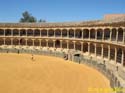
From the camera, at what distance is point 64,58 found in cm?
4569

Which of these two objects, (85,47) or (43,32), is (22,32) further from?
(85,47)

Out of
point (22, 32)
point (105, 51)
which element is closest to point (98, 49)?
point (105, 51)

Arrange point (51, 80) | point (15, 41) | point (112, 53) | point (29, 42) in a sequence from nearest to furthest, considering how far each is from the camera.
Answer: point (51, 80) < point (112, 53) < point (29, 42) < point (15, 41)

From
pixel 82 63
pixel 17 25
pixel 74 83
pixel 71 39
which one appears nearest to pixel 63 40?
pixel 71 39

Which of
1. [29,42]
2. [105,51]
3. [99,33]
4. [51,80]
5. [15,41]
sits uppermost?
[99,33]

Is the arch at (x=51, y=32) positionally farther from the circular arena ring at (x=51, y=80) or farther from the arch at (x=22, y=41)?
the circular arena ring at (x=51, y=80)

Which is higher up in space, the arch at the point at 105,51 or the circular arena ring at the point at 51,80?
the arch at the point at 105,51

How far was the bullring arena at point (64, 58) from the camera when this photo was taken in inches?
1021

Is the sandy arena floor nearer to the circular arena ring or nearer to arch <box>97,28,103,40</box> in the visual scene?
the circular arena ring

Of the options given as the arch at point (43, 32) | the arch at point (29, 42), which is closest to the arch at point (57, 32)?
the arch at point (43, 32)

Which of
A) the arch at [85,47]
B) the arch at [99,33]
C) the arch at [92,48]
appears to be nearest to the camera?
the arch at [99,33]

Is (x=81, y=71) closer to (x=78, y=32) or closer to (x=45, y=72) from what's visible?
(x=45, y=72)

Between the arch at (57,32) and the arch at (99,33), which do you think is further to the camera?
the arch at (57,32)

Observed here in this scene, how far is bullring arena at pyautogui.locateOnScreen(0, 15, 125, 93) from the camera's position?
2592 centimetres
